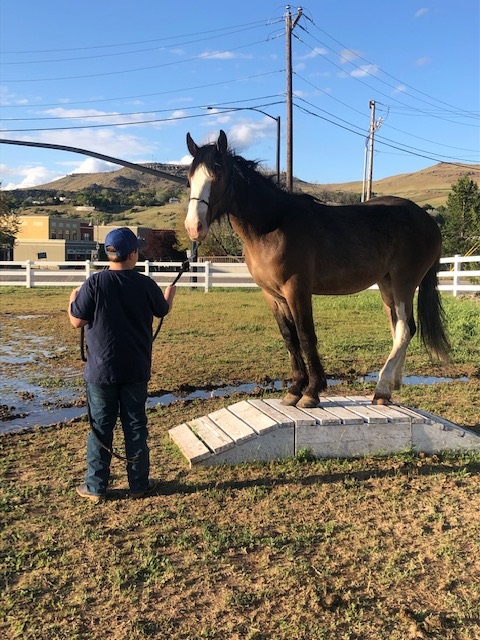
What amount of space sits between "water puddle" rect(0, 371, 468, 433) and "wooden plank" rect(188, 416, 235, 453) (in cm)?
156

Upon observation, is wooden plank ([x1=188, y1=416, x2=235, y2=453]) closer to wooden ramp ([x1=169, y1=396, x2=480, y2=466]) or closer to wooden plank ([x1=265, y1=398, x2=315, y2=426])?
wooden ramp ([x1=169, y1=396, x2=480, y2=466])

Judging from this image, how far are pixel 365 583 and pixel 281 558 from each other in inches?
19.8

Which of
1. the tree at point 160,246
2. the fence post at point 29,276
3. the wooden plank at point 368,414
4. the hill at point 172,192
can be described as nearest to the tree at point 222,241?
the wooden plank at point 368,414

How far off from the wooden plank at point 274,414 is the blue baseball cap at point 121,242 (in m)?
1.92

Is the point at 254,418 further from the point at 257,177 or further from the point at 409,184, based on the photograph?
the point at 409,184

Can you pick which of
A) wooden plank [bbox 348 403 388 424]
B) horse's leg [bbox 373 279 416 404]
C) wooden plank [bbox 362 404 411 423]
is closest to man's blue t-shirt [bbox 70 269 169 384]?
wooden plank [bbox 348 403 388 424]

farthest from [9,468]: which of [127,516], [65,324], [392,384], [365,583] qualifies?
[65,324]

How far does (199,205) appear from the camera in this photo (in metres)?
4.34

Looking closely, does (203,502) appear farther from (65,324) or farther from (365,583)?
(65,324)

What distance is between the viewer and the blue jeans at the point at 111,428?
3951mm

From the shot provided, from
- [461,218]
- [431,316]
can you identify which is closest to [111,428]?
[431,316]

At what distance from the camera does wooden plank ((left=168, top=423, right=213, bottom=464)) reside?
4574 millimetres

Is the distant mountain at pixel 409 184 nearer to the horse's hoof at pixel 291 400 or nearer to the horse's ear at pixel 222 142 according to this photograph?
the horse's hoof at pixel 291 400

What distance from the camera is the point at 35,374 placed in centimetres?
837
